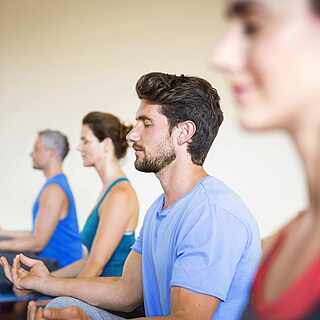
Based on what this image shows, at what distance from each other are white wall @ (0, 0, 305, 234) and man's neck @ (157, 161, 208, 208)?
1458 mm

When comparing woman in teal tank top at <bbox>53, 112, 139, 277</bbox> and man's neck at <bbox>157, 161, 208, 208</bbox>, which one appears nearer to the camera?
man's neck at <bbox>157, 161, 208, 208</bbox>

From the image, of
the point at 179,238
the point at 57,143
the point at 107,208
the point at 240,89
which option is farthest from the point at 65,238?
the point at 240,89

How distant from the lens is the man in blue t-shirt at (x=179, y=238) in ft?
4.63

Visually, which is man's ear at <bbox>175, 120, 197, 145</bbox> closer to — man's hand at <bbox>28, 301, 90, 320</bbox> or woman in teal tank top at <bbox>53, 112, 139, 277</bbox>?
man's hand at <bbox>28, 301, 90, 320</bbox>

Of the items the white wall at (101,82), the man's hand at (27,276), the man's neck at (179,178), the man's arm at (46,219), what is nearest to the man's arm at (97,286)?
the man's hand at (27,276)

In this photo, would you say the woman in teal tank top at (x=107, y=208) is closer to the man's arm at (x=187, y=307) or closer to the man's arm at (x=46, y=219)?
the man's arm at (x=46, y=219)

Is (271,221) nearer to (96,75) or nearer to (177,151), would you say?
(96,75)

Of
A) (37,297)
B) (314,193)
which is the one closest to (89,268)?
(37,297)

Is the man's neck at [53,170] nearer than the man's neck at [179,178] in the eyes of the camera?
No

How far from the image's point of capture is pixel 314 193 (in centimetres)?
64

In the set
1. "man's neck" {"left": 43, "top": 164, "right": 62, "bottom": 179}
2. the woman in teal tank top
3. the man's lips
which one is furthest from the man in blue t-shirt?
"man's neck" {"left": 43, "top": 164, "right": 62, "bottom": 179}

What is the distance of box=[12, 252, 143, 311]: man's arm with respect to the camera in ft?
5.64

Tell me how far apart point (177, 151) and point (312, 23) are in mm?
1109

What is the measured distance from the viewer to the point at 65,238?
3.21 meters
